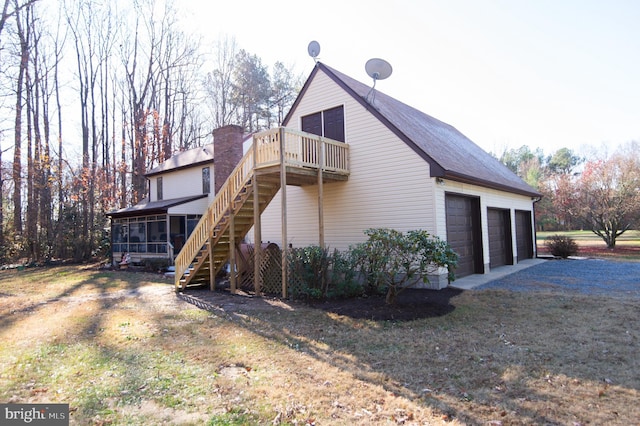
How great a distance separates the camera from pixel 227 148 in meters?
15.0

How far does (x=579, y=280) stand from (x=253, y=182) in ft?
30.2

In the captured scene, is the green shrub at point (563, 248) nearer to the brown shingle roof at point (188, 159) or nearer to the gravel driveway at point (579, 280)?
the gravel driveway at point (579, 280)

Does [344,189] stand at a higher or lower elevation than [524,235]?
higher

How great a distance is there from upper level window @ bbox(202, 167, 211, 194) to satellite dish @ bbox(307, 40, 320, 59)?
10.0 meters

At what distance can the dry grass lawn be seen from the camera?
10.7 feet

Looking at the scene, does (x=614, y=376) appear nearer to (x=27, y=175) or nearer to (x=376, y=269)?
(x=376, y=269)

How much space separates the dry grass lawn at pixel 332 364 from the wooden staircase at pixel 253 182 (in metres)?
2.87

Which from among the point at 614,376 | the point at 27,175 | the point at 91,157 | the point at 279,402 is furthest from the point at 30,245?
the point at 614,376

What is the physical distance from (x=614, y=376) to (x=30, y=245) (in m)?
24.8

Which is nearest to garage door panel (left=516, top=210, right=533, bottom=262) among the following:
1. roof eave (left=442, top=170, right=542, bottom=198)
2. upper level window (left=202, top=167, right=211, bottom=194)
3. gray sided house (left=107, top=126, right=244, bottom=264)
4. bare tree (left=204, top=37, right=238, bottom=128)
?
roof eave (left=442, top=170, right=542, bottom=198)

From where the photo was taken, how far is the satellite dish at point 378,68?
11055 mm

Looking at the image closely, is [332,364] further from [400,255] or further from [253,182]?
[253,182]
